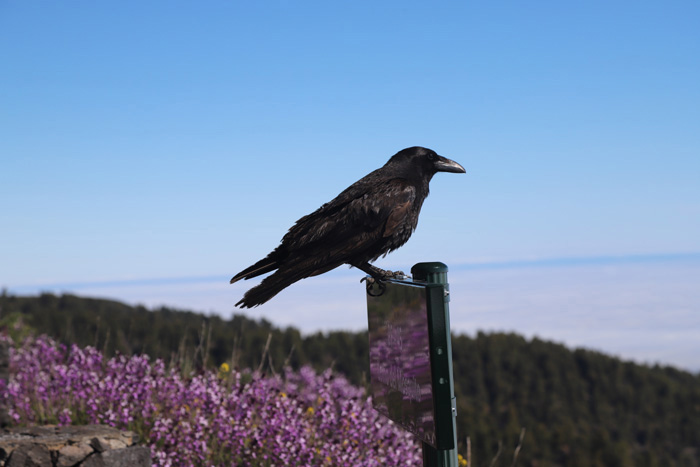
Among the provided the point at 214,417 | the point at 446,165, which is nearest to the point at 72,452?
the point at 214,417

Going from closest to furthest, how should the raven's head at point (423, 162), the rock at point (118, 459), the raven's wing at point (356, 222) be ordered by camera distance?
the raven's wing at point (356, 222), the raven's head at point (423, 162), the rock at point (118, 459)

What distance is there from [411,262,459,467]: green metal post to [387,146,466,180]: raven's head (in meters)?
2.10

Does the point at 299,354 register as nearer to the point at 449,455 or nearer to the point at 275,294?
the point at 275,294

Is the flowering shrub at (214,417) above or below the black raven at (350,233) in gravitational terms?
below

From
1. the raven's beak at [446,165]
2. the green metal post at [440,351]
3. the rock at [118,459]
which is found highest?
the raven's beak at [446,165]

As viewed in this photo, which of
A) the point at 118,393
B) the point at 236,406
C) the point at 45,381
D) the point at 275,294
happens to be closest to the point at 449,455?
the point at 275,294

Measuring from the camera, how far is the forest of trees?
58.4 feet

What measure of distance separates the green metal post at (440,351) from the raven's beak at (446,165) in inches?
86.5

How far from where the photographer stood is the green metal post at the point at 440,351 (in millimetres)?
3113

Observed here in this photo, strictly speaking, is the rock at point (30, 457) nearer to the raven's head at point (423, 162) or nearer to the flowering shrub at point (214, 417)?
the flowering shrub at point (214, 417)

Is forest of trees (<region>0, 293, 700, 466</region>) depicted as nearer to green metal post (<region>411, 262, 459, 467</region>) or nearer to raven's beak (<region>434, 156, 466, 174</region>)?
raven's beak (<region>434, 156, 466, 174</region>)

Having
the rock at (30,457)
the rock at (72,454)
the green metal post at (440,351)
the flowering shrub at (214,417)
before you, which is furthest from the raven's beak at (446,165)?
the rock at (30,457)

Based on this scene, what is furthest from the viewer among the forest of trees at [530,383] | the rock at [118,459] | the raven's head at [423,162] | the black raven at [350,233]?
the forest of trees at [530,383]

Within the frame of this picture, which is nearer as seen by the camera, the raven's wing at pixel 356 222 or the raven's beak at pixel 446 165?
the raven's wing at pixel 356 222
